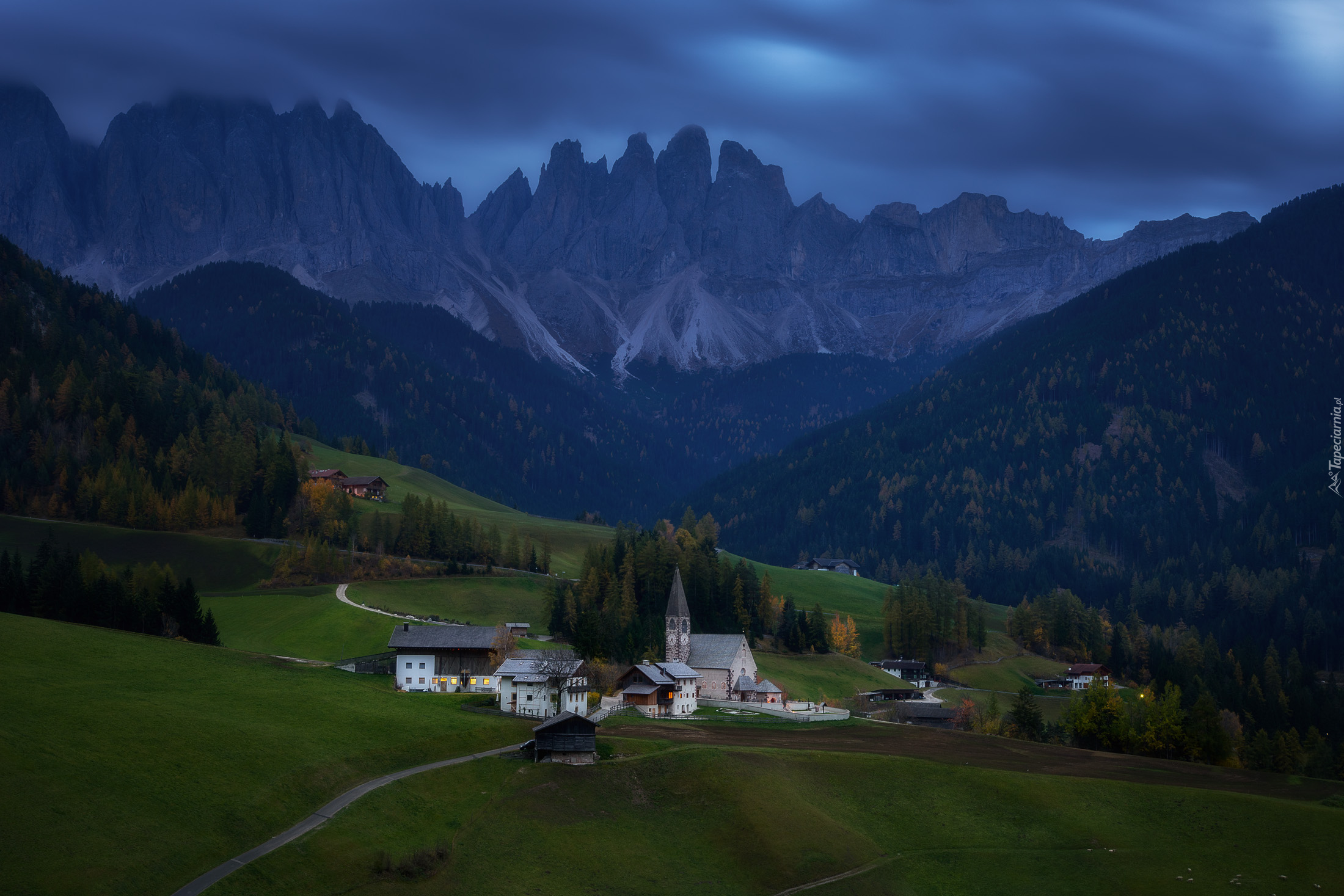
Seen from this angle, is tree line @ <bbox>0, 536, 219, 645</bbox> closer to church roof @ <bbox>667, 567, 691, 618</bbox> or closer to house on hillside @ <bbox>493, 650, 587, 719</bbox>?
house on hillside @ <bbox>493, 650, 587, 719</bbox>

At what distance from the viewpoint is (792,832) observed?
62281 mm

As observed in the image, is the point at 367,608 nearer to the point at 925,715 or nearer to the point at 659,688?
the point at 659,688

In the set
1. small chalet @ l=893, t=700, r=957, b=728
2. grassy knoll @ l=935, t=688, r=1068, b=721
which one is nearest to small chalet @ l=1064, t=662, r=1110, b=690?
grassy knoll @ l=935, t=688, r=1068, b=721

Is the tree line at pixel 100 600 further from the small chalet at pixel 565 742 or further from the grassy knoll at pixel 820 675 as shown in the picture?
the grassy knoll at pixel 820 675

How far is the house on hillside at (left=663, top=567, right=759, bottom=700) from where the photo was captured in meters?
115

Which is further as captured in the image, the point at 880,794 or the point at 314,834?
the point at 880,794

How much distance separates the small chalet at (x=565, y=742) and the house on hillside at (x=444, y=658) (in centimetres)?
3226

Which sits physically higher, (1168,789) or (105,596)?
(105,596)

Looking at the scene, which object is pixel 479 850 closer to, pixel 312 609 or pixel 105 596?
pixel 105 596

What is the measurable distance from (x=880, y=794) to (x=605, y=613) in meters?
62.2

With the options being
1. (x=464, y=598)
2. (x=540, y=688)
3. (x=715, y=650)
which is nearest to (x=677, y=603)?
(x=715, y=650)

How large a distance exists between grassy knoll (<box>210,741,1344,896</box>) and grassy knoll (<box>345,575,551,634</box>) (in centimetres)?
6641

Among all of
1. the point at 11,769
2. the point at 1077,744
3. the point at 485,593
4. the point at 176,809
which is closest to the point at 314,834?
the point at 176,809

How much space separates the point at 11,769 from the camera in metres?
49.5
